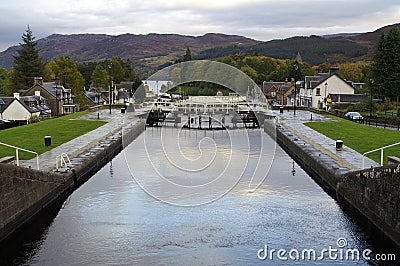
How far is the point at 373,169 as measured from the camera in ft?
48.6

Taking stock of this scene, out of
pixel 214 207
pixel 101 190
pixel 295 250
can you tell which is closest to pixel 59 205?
pixel 101 190

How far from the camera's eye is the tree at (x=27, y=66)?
8088 cm

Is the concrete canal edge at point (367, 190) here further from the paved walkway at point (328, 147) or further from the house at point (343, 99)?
the house at point (343, 99)

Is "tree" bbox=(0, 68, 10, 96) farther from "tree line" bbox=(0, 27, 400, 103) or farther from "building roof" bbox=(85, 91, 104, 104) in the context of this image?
"building roof" bbox=(85, 91, 104, 104)

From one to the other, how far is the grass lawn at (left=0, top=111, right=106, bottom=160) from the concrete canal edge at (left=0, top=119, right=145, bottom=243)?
10.5 feet

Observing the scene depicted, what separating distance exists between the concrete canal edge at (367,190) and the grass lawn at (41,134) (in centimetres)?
1274

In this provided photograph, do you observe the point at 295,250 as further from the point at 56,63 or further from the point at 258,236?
the point at 56,63

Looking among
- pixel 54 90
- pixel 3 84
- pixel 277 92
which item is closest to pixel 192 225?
pixel 54 90

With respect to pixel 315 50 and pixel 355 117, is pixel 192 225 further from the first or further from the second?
pixel 315 50

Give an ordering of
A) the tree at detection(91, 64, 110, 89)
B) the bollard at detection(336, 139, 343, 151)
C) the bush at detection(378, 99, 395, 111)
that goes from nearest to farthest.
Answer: the bollard at detection(336, 139, 343, 151)
the bush at detection(378, 99, 395, 111)
the tree at detection(91, 64, 110, 89)

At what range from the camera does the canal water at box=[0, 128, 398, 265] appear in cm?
1281

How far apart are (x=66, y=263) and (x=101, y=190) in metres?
7.34

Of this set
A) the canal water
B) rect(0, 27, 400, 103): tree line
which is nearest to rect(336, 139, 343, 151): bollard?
the canal water

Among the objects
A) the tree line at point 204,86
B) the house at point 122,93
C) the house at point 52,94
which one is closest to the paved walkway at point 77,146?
the tree line at point 204,86
